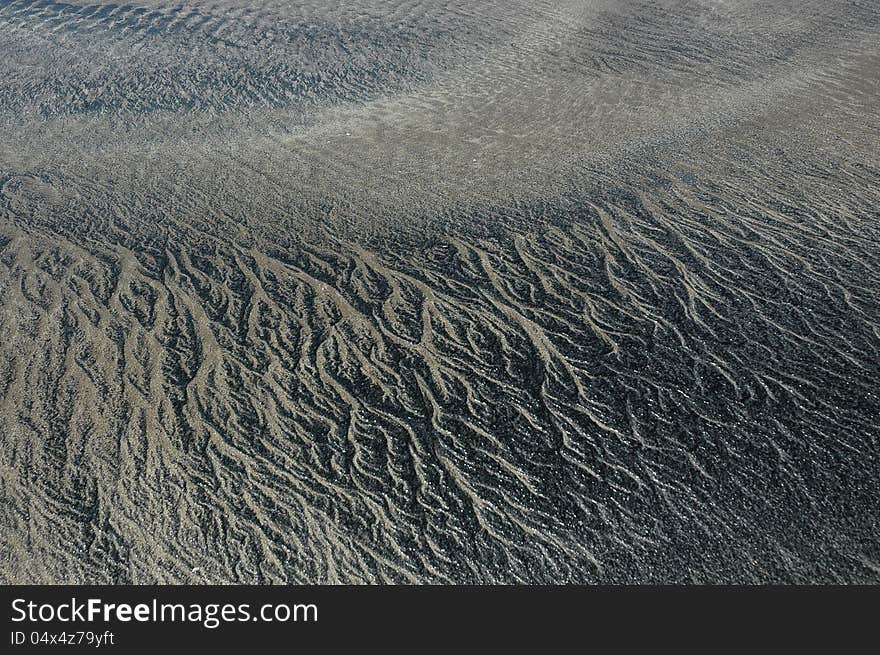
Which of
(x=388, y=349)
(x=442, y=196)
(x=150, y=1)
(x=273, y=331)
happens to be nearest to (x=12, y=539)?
(x=273, y=331)

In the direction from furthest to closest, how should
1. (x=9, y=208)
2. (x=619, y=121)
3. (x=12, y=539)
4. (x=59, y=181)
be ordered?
(x=619, y=121) < (x=59, y=181) < (x=9, y=208) < (x=12, y=539)

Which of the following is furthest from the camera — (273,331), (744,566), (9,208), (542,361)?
(9,208)

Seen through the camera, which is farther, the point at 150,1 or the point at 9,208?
the point at 150,1

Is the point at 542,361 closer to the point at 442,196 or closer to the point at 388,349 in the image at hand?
the point at 388,349

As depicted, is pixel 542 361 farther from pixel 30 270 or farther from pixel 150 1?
pixel 150 1

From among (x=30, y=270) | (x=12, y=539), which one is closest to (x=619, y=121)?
(x=30, y=270)

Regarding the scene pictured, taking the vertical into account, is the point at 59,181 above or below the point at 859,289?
above

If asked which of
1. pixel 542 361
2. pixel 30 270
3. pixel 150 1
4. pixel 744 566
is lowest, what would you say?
pixel 744 566
